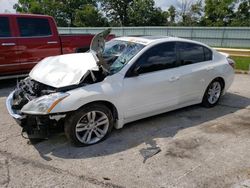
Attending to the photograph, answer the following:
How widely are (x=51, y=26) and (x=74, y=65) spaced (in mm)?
4240

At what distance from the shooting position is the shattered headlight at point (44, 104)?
3.90m

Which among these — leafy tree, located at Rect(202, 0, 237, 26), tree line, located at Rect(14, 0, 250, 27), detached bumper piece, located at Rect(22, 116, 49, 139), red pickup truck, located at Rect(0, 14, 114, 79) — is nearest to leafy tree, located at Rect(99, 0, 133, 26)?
tree line, located at Rect(14, 0, 250, 27)

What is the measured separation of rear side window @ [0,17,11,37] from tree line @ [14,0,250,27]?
35.8m

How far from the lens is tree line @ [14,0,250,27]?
41094 millimetres

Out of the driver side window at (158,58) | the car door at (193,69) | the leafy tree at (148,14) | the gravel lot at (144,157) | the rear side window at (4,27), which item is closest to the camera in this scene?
the gravel lot at (144,157)

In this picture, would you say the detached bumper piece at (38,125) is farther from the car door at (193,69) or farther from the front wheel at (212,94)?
the front wheel at (212,94)

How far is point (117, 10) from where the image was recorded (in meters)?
54.4

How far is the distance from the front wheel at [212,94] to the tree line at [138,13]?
35050mm

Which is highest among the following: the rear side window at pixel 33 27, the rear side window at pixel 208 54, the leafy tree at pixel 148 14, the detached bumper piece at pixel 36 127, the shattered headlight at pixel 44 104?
the rear side window at pixel 33 27

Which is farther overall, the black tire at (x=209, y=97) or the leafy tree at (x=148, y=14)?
the leafy tree at (x=148, y=14)

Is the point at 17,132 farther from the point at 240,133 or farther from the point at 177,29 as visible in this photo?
the point at 177,29

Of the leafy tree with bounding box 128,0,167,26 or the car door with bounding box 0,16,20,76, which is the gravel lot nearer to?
the car door with bounding box 0,16,20,76

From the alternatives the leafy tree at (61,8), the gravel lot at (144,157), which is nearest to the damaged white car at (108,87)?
the gravel lot at (144,157)

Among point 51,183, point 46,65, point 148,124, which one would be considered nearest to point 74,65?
point 46,65
